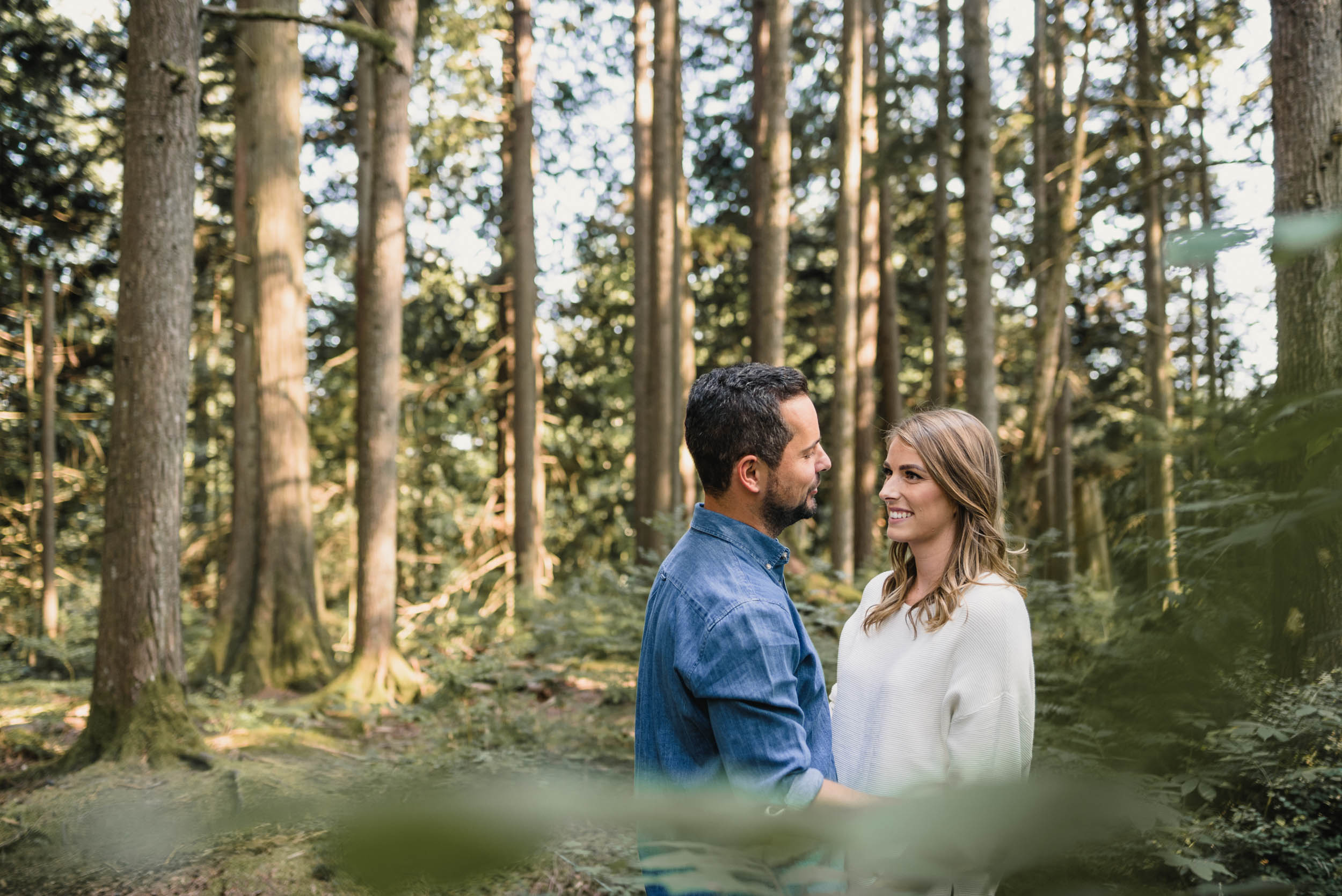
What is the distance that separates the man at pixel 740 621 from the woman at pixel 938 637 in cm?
18

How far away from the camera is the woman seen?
2182 millimetres

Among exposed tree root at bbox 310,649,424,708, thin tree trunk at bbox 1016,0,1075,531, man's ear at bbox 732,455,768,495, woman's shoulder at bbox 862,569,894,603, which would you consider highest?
thin tree trunk at bbox 1016,0,1075,531

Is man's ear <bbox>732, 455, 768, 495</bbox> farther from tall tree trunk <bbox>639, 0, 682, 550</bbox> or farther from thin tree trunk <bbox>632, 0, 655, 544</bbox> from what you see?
thin tree trunk <bbox>632, 0, 655, 544</bbox>

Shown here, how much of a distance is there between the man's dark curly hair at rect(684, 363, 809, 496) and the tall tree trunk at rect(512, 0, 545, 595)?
1264cm

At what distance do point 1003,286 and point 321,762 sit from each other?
18.1 m

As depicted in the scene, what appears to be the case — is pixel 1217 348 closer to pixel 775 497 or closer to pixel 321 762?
pixel 775 497

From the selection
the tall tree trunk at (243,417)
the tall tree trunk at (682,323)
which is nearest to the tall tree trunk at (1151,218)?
the tall tree trunk at (682,323)

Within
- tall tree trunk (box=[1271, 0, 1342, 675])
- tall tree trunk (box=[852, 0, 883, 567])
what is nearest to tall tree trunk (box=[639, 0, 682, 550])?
tall tree trunk (box=[852, 0, 883, 567])

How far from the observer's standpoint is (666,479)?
13.8 meters

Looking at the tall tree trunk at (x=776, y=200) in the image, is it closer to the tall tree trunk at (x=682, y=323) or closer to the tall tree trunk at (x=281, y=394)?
the tall tree trunk at (x=682, y=323)

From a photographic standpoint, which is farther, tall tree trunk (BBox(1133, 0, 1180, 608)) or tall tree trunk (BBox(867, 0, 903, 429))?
tall tree trunk (BBox(867, 0, 903, 429))

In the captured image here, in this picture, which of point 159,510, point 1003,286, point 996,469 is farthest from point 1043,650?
point 1003,286

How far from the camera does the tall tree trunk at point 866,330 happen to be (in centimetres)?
1584

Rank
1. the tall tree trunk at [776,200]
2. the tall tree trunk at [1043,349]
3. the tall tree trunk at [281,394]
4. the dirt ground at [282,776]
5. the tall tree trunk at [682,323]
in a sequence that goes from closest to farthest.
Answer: the dirt ground at [282,776] < the tall tree trunk at [281,394] < the tall tree trunk at [1043,349] < the tall tree trunk at [776,200] < the tall tree trunk at [682,323]
